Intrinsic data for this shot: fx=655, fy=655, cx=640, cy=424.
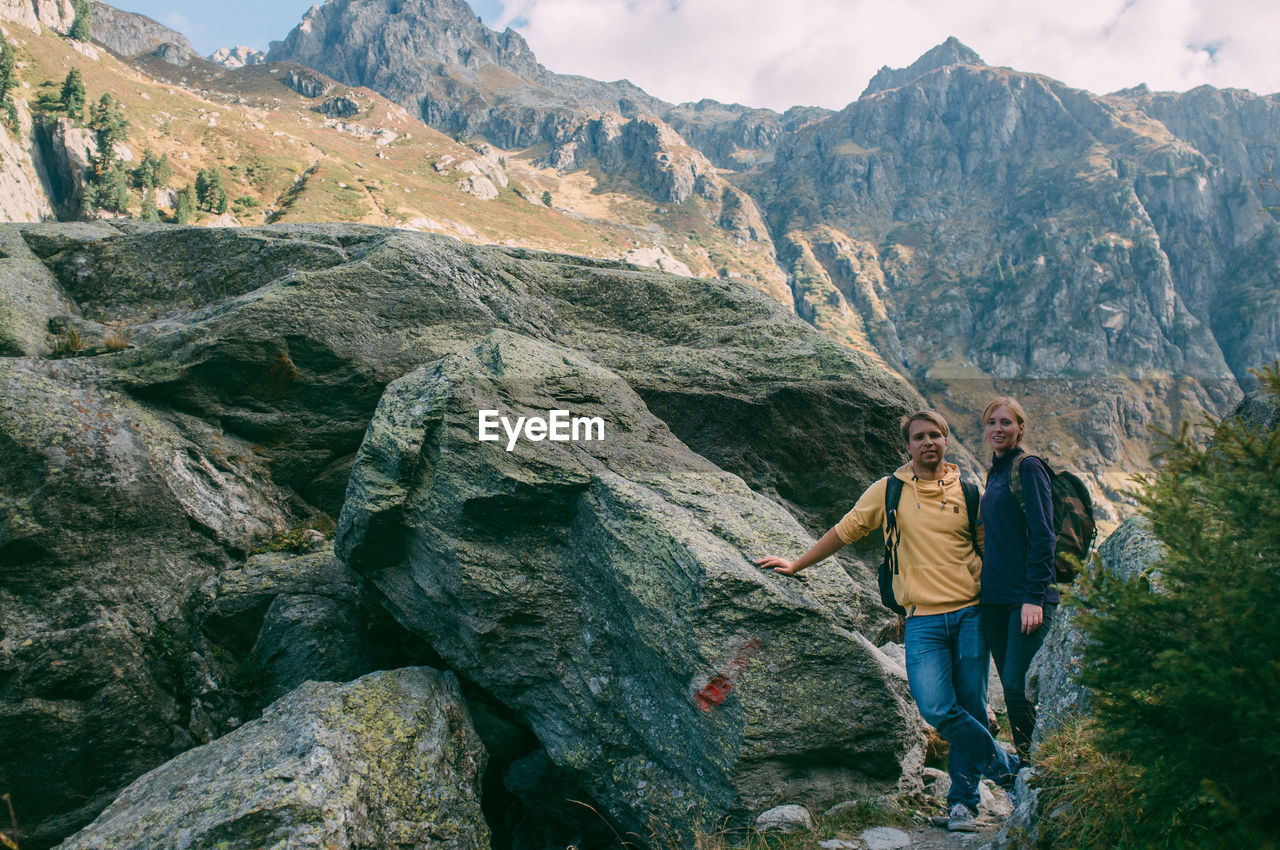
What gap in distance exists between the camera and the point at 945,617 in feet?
24.9

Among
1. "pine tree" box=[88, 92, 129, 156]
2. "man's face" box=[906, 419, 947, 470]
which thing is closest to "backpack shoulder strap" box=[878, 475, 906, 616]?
"man's face" box=[906, 419, 947, 470]

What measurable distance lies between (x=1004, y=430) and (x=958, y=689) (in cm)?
308

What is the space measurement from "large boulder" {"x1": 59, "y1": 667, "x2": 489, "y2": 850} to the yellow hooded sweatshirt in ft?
21.9

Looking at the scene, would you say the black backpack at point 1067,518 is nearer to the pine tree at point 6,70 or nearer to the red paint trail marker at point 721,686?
the red paint trail marker at point 721,686

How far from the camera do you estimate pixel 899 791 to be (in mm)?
8945

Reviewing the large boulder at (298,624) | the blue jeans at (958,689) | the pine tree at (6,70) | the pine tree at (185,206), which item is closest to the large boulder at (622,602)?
the large boulder at (298,624)

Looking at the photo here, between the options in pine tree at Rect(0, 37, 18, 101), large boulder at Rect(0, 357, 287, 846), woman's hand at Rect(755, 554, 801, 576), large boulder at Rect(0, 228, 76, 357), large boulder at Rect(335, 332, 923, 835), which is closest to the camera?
large boulder at Rect(335, 332, 923, 835)

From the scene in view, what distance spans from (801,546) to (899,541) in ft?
8.58

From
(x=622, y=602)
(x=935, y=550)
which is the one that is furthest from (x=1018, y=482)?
(x=622, y=602)

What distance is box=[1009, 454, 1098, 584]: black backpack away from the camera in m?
7.34

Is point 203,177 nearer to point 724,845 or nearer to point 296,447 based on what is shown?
point 296,447

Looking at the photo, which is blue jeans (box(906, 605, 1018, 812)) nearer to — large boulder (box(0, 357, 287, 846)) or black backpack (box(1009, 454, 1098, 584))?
black backpack (box(1009, 454, 1098, 584))

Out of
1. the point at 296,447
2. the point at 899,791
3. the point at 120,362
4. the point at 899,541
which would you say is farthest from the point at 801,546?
the point at 120,362

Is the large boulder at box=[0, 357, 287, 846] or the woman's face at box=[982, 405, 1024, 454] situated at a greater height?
the woman's face at box=[982, 405, 1024, 454]
